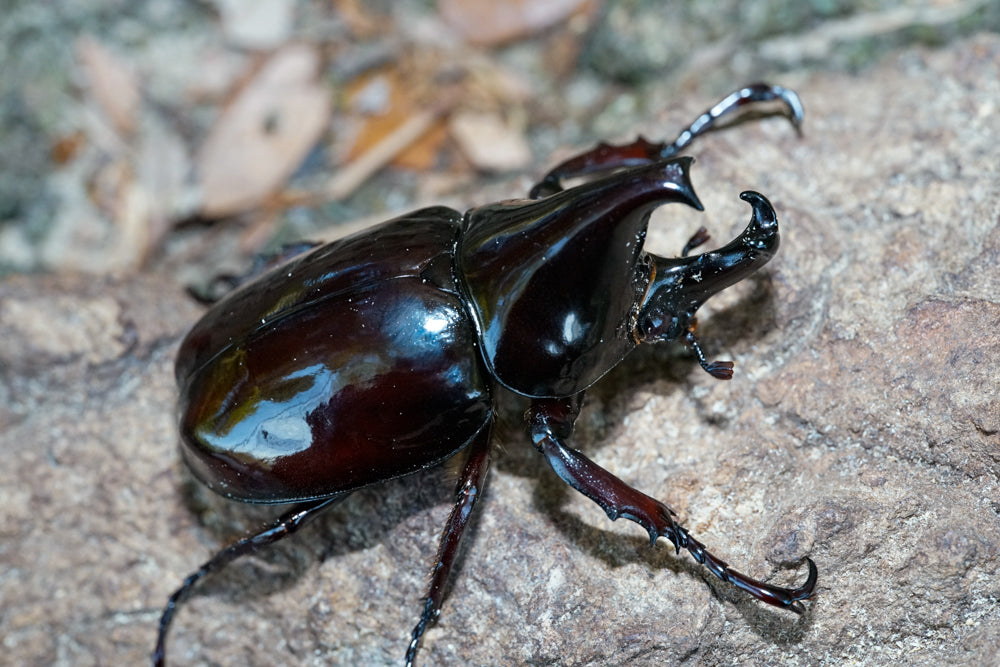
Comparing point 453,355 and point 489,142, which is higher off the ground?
point 453,355

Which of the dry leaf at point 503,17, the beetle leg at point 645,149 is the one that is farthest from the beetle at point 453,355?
the dry leaf at point 503,17

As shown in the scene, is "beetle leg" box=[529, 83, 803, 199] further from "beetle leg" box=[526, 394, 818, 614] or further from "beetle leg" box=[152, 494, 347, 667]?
"beetle leg" box=[152, 494, 347, 667]

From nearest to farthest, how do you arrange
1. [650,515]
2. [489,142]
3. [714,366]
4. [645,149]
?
[650,515]
[714,366]
[645,149]
[489,142]

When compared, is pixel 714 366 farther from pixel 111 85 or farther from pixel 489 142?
pixel 111 85

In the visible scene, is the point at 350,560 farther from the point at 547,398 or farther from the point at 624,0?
the point at 624,0

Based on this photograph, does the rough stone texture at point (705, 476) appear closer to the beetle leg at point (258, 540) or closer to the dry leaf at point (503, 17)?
the beetle leg at point (258, 540)

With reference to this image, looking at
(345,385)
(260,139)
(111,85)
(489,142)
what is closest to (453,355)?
(345,385)
